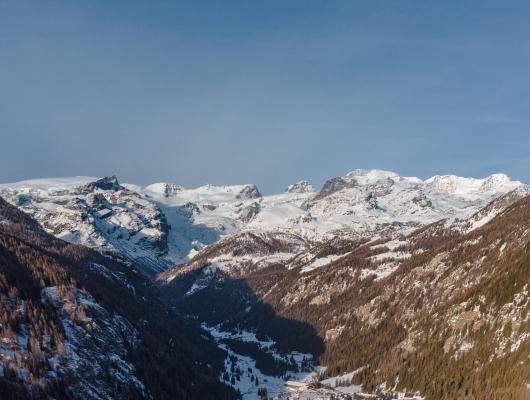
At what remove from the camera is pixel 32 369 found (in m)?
157

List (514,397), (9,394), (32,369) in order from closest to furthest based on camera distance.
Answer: (9,394)
(32,369)
(514,397)

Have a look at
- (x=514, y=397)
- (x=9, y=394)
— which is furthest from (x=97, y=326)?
(x=514, y=397)

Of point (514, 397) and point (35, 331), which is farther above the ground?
point (35, 331)

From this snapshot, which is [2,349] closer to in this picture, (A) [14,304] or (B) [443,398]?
(A) [14,304]

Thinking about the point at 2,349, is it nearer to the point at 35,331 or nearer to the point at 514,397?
the point at 35,331

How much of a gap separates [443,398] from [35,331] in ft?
425

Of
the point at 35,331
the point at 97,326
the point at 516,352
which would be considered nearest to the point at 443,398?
the point at 516,352

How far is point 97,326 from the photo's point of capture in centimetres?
19988

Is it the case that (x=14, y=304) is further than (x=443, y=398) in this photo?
No

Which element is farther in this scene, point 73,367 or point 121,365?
point 121,365

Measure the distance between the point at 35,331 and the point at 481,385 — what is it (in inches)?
5343

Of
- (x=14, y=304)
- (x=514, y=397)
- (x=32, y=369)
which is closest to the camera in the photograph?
(x=32, y=369)

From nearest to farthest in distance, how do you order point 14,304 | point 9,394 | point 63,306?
point 9,394
point 14,304
point 63,306

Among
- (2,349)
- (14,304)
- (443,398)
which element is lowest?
(443,398)
